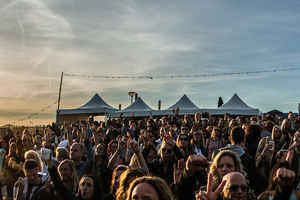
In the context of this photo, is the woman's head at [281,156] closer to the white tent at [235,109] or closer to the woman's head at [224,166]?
the woman's head at [224,166]

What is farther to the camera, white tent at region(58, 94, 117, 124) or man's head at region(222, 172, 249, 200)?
white tent at region(58, 94, 117, 124)

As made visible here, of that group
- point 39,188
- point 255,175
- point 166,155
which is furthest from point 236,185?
point 39,188

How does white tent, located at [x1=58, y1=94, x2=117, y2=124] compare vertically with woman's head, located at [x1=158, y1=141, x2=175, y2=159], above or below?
above

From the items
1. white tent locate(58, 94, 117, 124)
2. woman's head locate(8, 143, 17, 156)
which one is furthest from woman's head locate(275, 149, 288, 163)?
white tent locate(58, 94, 117, 124)

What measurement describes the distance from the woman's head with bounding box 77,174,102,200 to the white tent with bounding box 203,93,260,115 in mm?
14203

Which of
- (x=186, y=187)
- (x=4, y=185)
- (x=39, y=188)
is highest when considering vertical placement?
(x=186, y=187)

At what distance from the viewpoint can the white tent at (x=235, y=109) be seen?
17.8 m

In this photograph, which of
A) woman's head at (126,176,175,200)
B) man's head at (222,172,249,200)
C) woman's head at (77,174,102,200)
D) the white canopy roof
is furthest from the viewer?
the white canopy roof

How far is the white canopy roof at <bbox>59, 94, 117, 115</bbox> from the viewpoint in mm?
20500

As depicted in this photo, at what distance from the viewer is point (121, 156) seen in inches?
246

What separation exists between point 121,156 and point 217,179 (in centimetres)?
336

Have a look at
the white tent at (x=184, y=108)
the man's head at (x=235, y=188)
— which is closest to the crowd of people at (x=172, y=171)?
the man's head at (x=235, y=188)

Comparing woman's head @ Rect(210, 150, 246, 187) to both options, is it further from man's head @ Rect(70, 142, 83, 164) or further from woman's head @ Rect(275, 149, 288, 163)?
man's head @ Rect(70, 142, 83, 164)

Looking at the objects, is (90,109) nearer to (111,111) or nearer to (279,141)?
(111,111)
